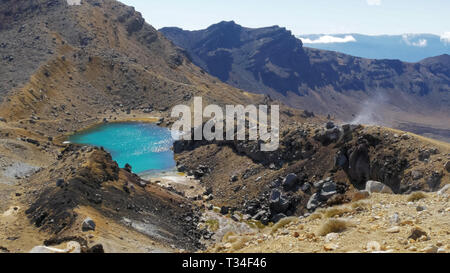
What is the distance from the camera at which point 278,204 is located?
174 feet

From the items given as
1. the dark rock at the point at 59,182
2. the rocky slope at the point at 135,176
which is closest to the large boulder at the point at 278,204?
the rocky slope at the point at 135,176

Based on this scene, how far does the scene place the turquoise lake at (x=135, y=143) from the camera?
84625mm

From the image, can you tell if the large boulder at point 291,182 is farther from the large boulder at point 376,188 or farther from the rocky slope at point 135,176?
the large boulder at point 376,188

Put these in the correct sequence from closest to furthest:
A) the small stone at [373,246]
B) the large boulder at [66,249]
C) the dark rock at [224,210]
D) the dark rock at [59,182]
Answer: the small stone at [373,246] < the large boulder at [66,249] < the dark rock at [59,182] < the dark rock at [224,210]

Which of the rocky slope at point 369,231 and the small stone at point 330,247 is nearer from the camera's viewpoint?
the rocky slope at point 369,231

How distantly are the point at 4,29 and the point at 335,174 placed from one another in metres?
156

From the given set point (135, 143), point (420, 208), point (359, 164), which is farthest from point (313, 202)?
point (135, 143)

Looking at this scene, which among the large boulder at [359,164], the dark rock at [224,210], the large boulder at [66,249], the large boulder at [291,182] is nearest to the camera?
the large boulder at [66,249]

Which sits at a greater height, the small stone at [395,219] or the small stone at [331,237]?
the small stone at [395,219]

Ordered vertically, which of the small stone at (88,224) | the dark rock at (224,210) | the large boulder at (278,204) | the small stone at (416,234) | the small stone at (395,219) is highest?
the small stone at (416,234)

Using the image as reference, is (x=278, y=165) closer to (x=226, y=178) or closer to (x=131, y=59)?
(x=226, y=178)

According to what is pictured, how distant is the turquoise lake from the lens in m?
84.6

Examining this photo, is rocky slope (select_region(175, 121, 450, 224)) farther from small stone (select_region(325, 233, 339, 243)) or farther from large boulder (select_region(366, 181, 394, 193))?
small stone (select_region(325, 233, 339, 243))
